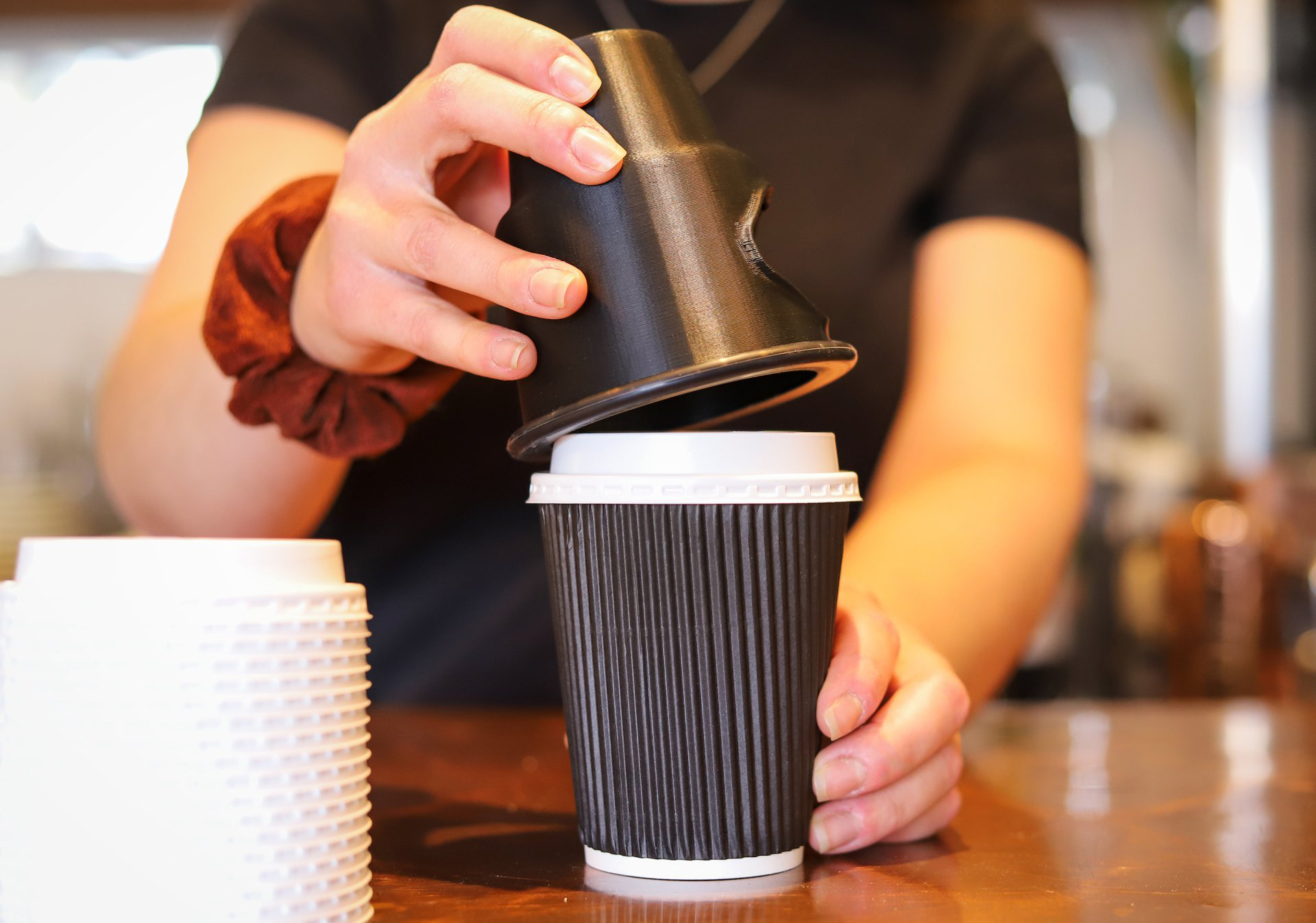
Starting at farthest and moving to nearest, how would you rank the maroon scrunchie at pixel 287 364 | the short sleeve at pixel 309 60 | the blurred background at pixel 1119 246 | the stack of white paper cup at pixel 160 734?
the blurred background at pixel 1119 246 → the short sleeve at pixel 309 60 → the maroon scrunchie at pixel 287 364 → the stack of white paper cup at pixel 160 734

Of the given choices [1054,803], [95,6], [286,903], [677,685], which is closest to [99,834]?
[286,903]

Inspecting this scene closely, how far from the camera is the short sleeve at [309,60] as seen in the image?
1.09m

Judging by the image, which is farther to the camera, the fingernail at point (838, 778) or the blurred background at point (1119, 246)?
the blurred background at point (1119, 246)

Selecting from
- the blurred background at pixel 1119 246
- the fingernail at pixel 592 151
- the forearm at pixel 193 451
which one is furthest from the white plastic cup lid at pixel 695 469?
the blurred background at pixel 1119 246

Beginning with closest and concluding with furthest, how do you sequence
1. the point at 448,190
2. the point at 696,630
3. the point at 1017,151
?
the point at 696,630 < the point at 448,190 < the point at 1017,151

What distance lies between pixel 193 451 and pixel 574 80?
51 centimetres

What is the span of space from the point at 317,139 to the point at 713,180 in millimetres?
653

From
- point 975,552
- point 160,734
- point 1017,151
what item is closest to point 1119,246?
point 1017,151

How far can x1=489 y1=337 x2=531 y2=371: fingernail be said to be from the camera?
0.55 meters

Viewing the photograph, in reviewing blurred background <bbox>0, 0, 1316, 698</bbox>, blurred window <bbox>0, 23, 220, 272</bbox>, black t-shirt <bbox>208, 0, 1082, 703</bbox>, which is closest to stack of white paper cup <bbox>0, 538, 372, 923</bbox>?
→ black t-shirt <bbox>208, 0, 1082, 703</bbox>

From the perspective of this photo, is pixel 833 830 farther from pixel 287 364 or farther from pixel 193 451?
pixel 193 451

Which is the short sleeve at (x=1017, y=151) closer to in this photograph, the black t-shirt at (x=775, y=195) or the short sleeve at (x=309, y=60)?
the black t-shirt at (x=775, y=195)

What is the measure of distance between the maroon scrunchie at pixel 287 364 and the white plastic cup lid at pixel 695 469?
0.19 metres

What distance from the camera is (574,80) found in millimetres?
538
